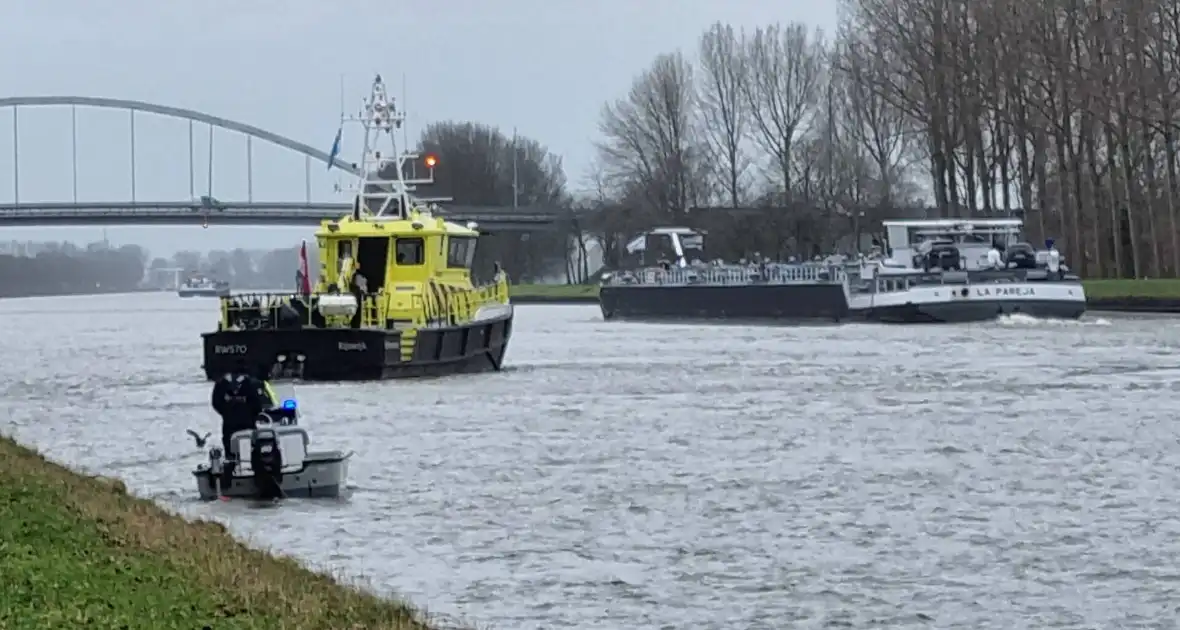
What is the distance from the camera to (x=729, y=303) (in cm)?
9138

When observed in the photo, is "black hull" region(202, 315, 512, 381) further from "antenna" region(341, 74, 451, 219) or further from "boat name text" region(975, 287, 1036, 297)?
"boat name text" region(975, 287, 1036, 297)

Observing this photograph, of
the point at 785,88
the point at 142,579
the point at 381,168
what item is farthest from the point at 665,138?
the point at 142,579

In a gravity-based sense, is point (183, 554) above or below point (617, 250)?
below

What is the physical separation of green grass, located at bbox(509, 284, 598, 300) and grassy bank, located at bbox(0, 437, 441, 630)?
4264 inches

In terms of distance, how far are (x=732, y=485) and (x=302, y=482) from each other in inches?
211

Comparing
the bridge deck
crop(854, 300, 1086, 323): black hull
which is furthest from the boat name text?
the bridge deck

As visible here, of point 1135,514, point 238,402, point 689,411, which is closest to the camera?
point 1135,514

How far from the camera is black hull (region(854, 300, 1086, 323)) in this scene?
235ft

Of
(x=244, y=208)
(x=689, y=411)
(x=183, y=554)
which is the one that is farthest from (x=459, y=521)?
(x=244, y=208)

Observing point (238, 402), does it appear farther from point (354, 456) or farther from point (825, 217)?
point (825, 217)

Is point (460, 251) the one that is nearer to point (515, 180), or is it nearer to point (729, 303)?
point (729, 303)

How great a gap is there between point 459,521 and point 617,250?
104m

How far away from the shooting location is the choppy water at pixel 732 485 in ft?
59.9

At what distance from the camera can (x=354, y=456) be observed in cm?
3017
